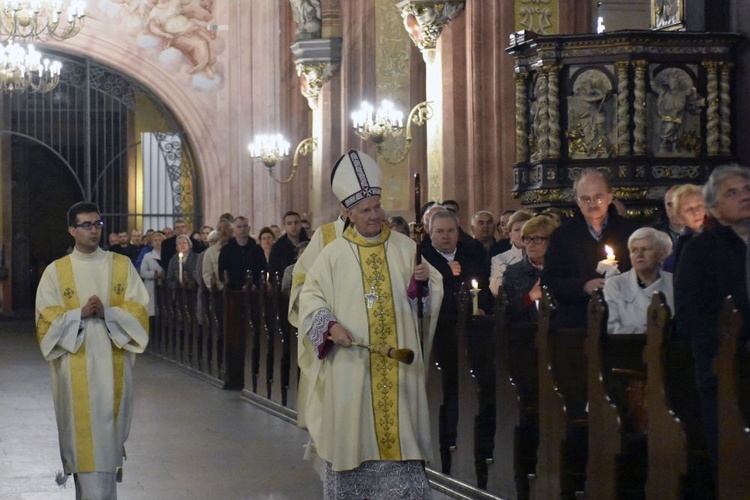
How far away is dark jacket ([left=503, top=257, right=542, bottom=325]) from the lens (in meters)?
8.55

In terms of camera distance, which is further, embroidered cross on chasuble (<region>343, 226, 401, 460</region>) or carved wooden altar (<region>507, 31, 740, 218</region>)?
carved wooden altar (<region>507, 31, 740, 218</region>)

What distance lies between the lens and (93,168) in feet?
114

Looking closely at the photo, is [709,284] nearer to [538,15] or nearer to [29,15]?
[538,15]

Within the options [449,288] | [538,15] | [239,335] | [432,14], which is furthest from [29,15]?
[449,288]

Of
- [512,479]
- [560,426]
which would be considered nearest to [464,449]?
[512,479]

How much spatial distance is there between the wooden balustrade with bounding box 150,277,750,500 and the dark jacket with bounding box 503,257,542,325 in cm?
46

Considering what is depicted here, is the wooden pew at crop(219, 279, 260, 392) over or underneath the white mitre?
underneath

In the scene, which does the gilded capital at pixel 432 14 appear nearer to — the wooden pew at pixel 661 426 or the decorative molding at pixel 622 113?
the decorative molding at pixel 622 113

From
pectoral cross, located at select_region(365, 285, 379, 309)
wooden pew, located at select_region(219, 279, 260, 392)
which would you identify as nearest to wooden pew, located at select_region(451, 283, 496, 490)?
pectoral cross, located at select_region(365, 285, 379, 309)

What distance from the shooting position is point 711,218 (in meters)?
5.74

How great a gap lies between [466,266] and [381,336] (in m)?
2.99

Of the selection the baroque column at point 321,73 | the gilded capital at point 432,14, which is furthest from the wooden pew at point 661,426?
the baroque column at point 321,73

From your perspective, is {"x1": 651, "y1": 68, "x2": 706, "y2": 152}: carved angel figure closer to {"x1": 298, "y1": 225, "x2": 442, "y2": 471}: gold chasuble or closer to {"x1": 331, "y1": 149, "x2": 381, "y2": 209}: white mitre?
{"x1": 298, "y1": 225, "x2": 442, "y2": 471}: gold chasuble

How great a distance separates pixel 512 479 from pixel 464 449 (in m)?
0.76
